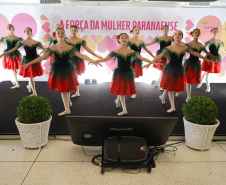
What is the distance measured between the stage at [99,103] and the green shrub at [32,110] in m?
0.54

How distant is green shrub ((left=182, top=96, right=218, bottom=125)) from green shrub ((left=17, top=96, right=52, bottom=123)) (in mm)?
1735

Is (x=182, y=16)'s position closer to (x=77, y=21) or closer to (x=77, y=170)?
(x=77, y=21)

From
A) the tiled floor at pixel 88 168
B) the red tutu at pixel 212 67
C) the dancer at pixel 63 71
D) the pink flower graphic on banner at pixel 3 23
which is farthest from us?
the pink flower graphic on banner at pixel 3 23

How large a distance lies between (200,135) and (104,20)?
4416mm

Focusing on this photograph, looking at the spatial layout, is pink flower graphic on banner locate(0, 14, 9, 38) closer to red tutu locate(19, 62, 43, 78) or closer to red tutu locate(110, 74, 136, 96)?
red tutu locate(19, 62, 43, 78)

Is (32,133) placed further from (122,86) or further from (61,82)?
(122,86)

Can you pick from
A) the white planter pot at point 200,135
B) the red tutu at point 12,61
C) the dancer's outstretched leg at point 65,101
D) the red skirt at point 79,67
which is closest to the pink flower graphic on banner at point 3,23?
the red tutu at point 12,61

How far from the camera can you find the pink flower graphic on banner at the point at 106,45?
6.52m

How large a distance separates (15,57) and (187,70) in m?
3.74

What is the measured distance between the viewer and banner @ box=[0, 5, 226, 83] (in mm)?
6234

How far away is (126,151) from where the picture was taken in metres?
2.31

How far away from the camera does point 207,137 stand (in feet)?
9.48

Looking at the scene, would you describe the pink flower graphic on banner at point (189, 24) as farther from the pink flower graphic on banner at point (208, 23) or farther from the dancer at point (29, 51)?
the dancer at point (29, 51)

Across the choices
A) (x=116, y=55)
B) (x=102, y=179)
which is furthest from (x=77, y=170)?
(x=116, y=55)
